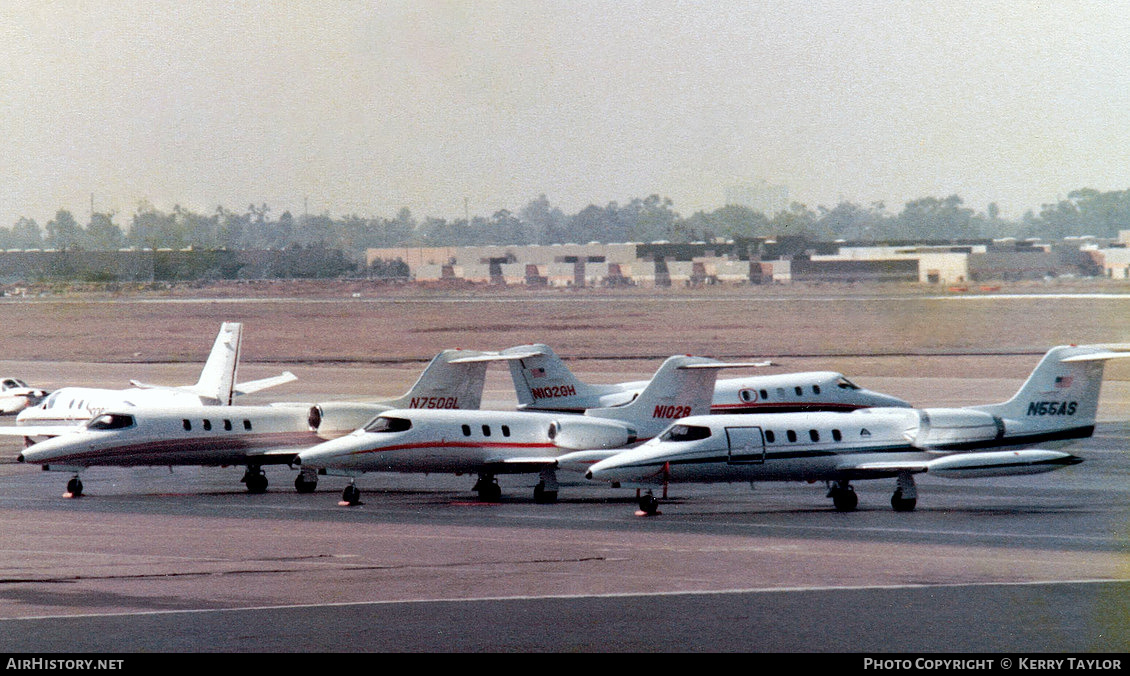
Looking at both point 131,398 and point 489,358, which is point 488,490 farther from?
point 131,398

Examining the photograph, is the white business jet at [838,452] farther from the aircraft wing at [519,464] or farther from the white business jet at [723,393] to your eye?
the white business jet at [723,393]

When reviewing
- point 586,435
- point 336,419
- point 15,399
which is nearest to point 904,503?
point 586,435

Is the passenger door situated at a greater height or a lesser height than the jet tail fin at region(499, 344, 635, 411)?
greater

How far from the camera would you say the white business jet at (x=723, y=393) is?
56.1 m

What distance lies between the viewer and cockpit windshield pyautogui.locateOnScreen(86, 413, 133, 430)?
1700 inches

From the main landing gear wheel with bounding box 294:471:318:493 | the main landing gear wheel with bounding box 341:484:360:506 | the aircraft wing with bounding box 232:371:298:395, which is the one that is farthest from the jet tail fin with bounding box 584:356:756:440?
the aircraft wing with bounding box 232:371:298:395

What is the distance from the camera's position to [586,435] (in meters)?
41.9

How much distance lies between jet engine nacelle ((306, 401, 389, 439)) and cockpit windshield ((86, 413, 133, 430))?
5355 mm

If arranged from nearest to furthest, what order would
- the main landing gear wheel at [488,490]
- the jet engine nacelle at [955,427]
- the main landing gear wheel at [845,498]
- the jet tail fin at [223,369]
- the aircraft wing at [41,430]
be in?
the main landing gear wheel at [845,498]
the jet engine nacelle at [955,427]
the main landing gear wheel at [488,490]
the aircraft wing at [41,430]
the jet tail fin at [223,369]

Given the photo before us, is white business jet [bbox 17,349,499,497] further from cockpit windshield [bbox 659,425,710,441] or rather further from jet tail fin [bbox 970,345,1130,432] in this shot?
jet tail fin [bbox 970,345,1130,432]

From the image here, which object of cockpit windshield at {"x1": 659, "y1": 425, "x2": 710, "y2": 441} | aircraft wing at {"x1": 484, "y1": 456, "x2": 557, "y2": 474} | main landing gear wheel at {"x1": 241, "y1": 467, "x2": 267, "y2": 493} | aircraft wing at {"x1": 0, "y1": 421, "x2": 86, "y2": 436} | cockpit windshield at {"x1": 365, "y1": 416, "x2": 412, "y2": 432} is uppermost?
cockpit windshield at {"x1": 659, "y1": 425, "x2": 710, "y2": 441}

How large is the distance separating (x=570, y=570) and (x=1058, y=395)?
19488 millimetres

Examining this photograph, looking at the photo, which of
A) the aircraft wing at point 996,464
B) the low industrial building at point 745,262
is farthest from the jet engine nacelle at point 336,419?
the low industrial building at point 745,262

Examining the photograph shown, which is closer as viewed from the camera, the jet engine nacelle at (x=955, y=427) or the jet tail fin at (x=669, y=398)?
the jet engine nacelle at (x=955, y=427)
